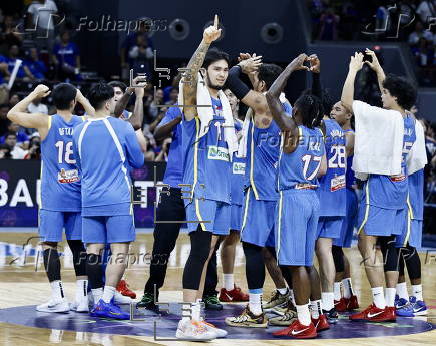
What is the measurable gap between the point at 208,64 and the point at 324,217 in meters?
2.02

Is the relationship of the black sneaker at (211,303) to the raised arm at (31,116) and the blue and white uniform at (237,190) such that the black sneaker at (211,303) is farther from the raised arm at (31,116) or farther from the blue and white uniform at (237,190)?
the raised arm at (31,116)

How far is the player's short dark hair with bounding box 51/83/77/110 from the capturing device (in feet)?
30.2

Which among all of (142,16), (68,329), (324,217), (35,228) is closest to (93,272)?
(68,329)

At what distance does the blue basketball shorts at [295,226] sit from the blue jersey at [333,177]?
95cm

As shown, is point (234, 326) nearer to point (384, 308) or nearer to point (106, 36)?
point (384, 308)

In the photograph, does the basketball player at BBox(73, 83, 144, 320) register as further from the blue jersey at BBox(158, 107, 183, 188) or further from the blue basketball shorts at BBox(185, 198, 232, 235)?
the blue basketball shorts at BBox(185, 198, 232, 235)

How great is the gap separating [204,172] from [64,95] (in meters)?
1.93

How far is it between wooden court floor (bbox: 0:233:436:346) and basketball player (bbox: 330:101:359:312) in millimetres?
490

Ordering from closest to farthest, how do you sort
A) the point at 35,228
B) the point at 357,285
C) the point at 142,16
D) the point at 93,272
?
the point at 93,272 < the point at 357,285 < the point at 35,228 < the point at 142,16

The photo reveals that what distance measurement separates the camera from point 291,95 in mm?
22859

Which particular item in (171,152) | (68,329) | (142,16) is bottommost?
(68,329)

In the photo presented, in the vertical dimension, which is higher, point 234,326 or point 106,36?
point 106,36

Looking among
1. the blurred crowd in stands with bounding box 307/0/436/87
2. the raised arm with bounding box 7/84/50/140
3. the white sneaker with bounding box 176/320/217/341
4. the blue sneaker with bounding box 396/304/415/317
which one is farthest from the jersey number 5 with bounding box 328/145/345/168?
the blurred crowd in stands with bounding box 307/0/436/87

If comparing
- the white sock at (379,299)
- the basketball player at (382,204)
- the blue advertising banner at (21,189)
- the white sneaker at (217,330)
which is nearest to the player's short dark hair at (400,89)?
the basketball player at (382,204)
